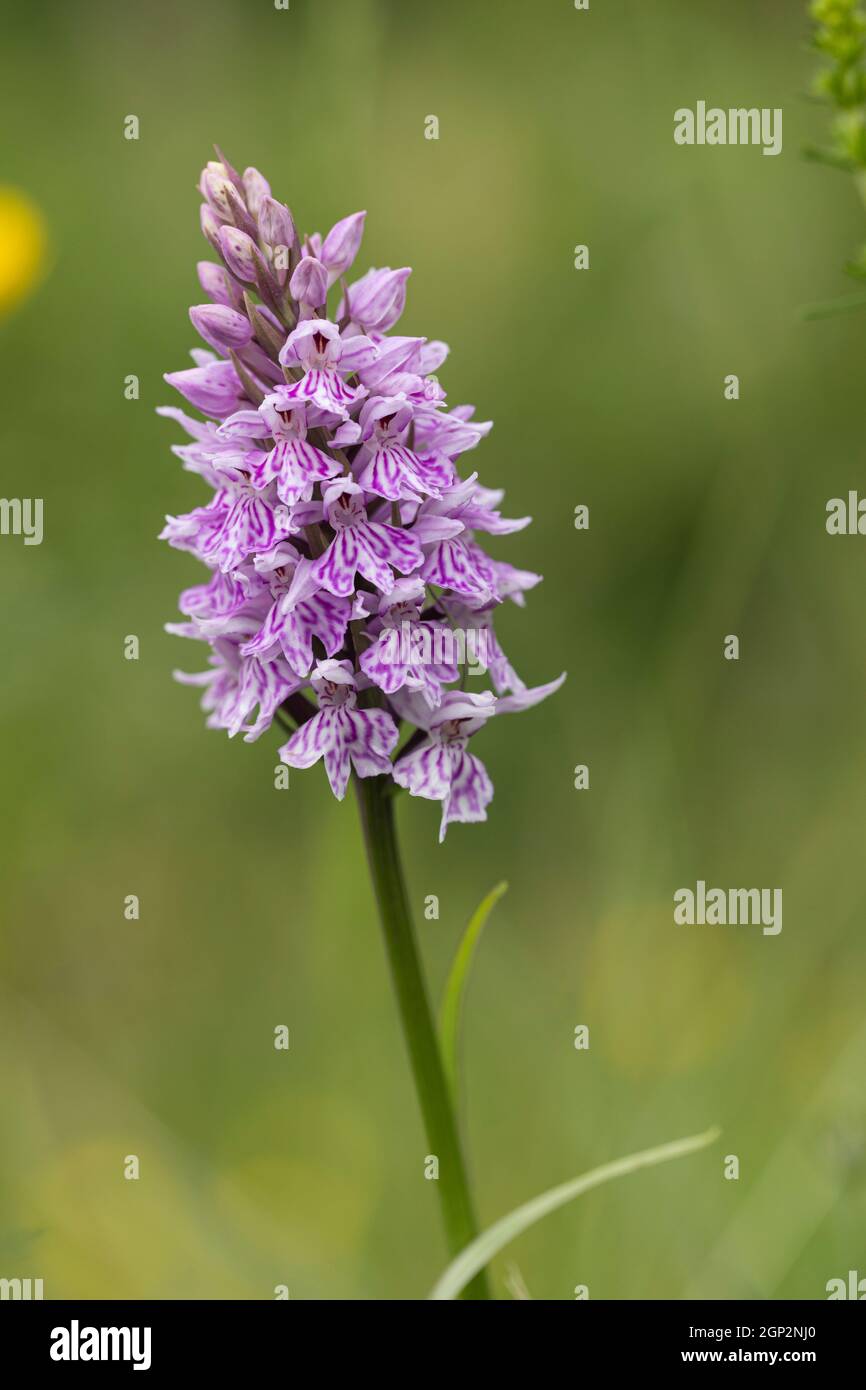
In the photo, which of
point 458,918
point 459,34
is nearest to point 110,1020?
point 458,918

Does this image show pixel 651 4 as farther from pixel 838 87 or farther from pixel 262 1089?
pixel 262 1089

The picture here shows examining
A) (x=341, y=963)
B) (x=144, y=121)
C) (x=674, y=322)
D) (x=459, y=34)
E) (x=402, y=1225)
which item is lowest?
(x=402, y=1225)

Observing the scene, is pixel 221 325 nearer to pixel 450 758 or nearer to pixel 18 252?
pixel 450 758

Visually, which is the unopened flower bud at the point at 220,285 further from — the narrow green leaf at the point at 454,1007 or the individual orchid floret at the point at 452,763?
the narrow green leaf at the point at 454,1007

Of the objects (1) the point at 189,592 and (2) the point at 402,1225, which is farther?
(2) the point at 402,1225

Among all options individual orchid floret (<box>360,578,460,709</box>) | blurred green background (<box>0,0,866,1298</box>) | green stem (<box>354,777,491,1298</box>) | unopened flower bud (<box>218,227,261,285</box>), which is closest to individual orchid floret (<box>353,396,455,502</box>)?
individual orchid floret (<box>360,578,460,709</box>)

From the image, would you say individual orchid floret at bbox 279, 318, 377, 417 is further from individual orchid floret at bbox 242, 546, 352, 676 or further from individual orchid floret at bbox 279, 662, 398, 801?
individual orchid floret at bbox 279, 662, 398, 801

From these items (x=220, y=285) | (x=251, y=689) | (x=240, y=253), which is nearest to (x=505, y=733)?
(x=251, y=689)
